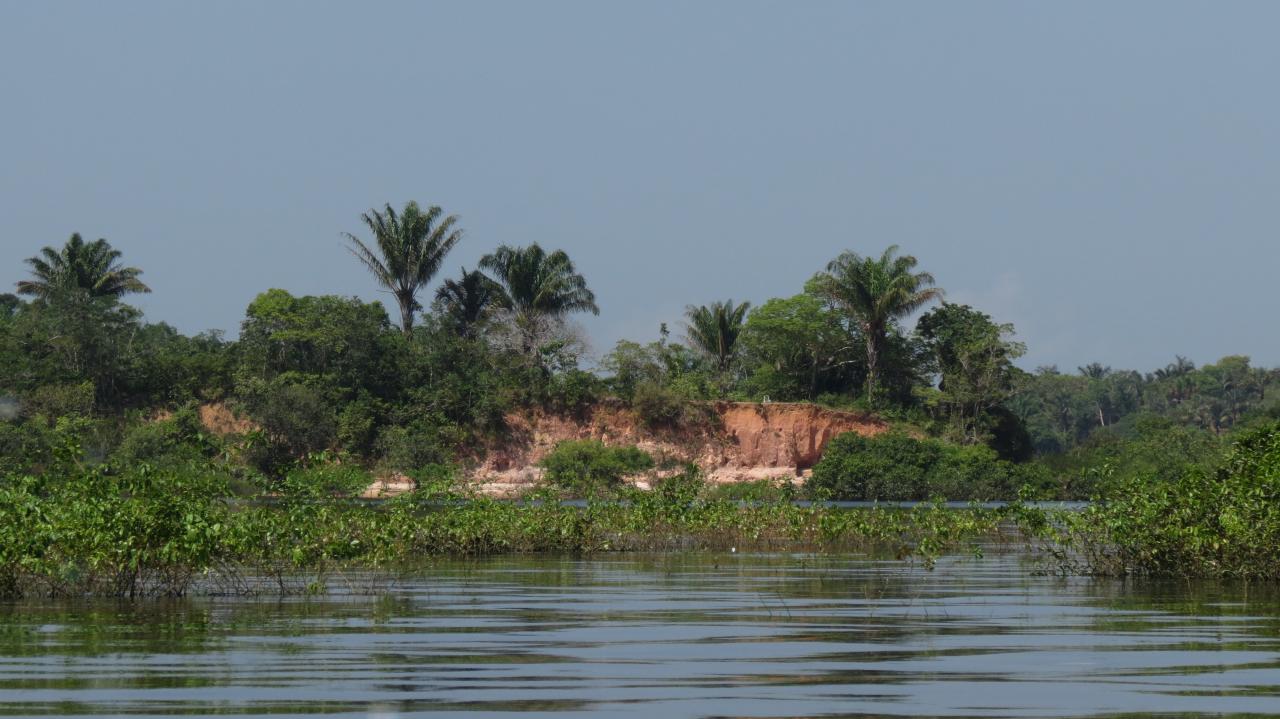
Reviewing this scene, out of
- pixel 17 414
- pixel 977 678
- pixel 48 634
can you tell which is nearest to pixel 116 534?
pixel 48 634

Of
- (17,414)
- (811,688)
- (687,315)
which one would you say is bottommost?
(811,688)

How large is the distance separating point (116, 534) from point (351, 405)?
46029 millimetres

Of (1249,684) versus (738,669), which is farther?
(738,669)

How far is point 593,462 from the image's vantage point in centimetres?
5950

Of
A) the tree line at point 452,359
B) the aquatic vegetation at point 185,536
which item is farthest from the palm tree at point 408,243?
the aquatic vegetation at point 185,536

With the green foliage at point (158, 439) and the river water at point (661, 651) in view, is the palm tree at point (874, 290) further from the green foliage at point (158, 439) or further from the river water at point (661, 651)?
the river water at point (661, 651)

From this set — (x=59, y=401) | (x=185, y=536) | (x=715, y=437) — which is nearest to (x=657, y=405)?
(x=715, y=437)

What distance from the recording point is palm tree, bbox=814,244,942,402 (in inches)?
2516

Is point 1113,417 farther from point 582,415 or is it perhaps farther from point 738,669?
point 738,669

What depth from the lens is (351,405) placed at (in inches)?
2344

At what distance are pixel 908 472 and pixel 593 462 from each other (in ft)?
37.8

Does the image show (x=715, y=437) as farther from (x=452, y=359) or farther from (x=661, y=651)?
(x=661, y=651)

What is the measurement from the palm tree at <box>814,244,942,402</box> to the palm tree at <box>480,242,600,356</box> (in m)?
9.95

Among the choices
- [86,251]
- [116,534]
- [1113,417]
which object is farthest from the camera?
[1113,417]
